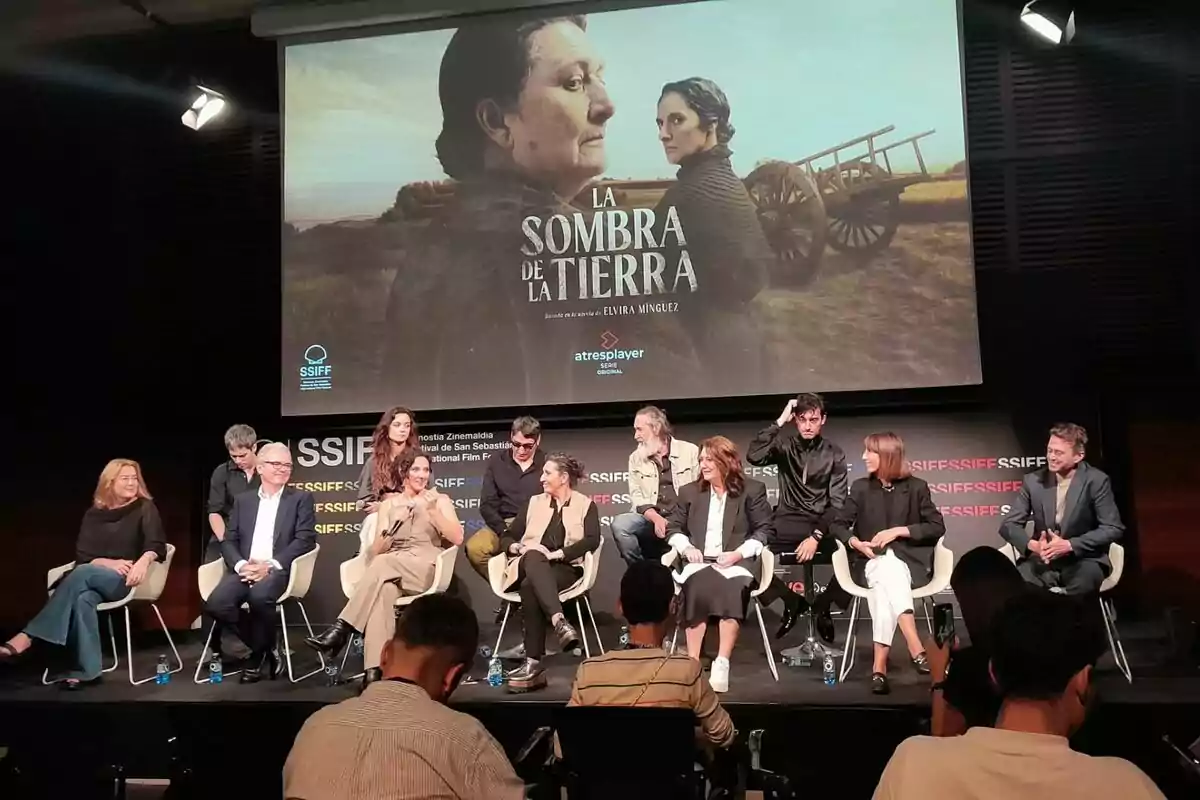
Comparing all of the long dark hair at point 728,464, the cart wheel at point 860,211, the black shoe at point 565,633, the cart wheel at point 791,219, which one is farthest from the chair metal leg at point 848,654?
the cart wheel at point 860,211

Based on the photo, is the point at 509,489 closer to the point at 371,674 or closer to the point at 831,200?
the point at 371,674

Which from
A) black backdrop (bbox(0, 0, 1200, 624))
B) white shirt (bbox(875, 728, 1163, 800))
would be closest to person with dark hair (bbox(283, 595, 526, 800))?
white shirt (bbox(875, 728, 1163, 800))

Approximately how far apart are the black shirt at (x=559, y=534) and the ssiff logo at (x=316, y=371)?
6.81 feet

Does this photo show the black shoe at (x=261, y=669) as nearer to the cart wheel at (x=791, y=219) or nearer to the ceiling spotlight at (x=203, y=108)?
the cart wheel at (x=791, y=219)

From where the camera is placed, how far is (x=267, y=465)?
4.80 meters

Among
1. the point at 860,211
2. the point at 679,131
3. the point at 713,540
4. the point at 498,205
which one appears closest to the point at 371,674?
the point at 713,540

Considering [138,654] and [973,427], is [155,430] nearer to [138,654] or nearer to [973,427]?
[138,654]

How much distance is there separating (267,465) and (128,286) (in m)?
2.69

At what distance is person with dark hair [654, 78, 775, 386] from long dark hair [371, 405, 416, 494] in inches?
72.2

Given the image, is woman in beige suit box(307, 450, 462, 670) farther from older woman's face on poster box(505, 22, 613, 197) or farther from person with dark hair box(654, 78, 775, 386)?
older woman's face on poster box(505, 22, 613, 197)

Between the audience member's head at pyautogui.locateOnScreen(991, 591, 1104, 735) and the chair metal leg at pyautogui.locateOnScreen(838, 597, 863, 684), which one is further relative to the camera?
the chair metal leg at pyautogui.locateOnScreen(838, 597, 863, 684)

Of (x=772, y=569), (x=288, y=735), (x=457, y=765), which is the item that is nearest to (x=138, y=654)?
(x=288, y=735)

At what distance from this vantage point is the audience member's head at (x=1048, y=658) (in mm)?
1549

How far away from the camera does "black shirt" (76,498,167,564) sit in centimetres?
484
